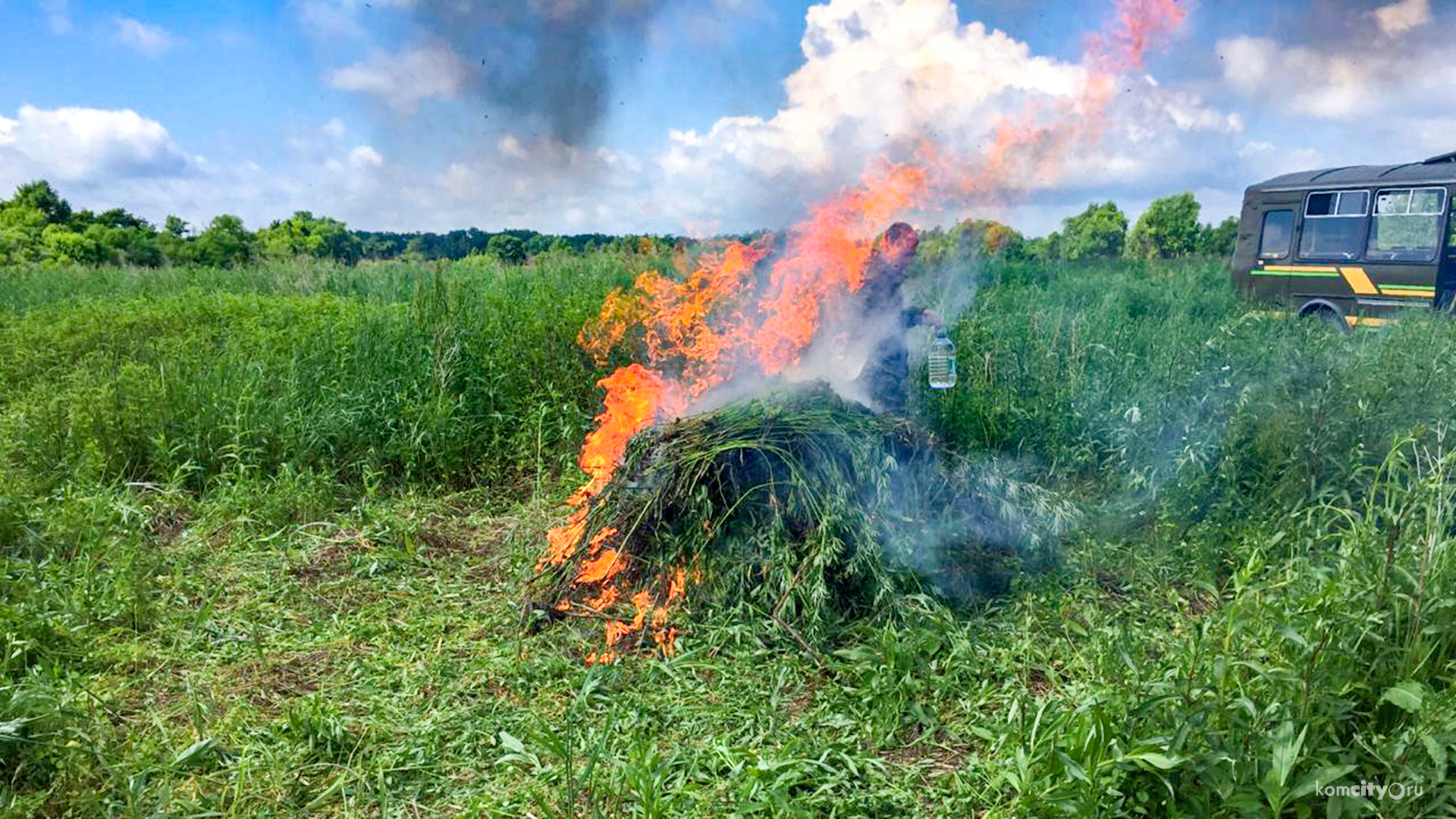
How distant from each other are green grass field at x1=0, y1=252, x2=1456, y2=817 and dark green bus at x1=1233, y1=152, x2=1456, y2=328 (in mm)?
3669

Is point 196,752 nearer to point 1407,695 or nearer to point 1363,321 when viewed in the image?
point 1407,695

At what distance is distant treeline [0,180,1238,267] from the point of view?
10.8m

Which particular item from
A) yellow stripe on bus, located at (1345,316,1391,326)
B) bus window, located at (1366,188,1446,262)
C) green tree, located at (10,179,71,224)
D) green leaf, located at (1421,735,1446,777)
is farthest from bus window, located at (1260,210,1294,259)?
green tree, located at (10,179,71,224)

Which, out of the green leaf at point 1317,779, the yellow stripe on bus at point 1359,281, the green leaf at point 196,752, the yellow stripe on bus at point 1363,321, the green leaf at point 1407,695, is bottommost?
the green leaf at point 196,752

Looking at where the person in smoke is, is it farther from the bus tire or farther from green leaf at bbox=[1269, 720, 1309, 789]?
the bus tire

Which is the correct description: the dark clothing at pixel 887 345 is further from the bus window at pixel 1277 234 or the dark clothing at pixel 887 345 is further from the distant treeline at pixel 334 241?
the bus window at pixel 1277 234

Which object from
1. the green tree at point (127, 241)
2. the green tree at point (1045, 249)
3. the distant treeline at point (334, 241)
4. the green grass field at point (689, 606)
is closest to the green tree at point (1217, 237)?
the distant treeline at point (334, 241)

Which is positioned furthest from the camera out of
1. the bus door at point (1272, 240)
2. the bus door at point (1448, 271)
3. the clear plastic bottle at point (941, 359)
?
the bus door at point (1272, 240)

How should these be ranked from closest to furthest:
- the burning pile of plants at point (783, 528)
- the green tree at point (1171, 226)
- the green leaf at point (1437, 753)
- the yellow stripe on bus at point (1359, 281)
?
the green leaf at point (1437, 753), the burning pile of plants at point (783, 528), the yellow stripe on bus at point (1359, 281), the green tree at point (1171, 226)

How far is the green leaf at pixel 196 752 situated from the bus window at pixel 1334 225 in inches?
514

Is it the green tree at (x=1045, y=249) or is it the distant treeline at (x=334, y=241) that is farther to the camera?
the green tree at (x=1045, y=249)

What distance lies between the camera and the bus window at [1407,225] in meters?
9.67

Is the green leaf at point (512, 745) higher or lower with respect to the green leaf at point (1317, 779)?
lower

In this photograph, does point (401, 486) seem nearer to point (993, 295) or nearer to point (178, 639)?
point (178, 639)
